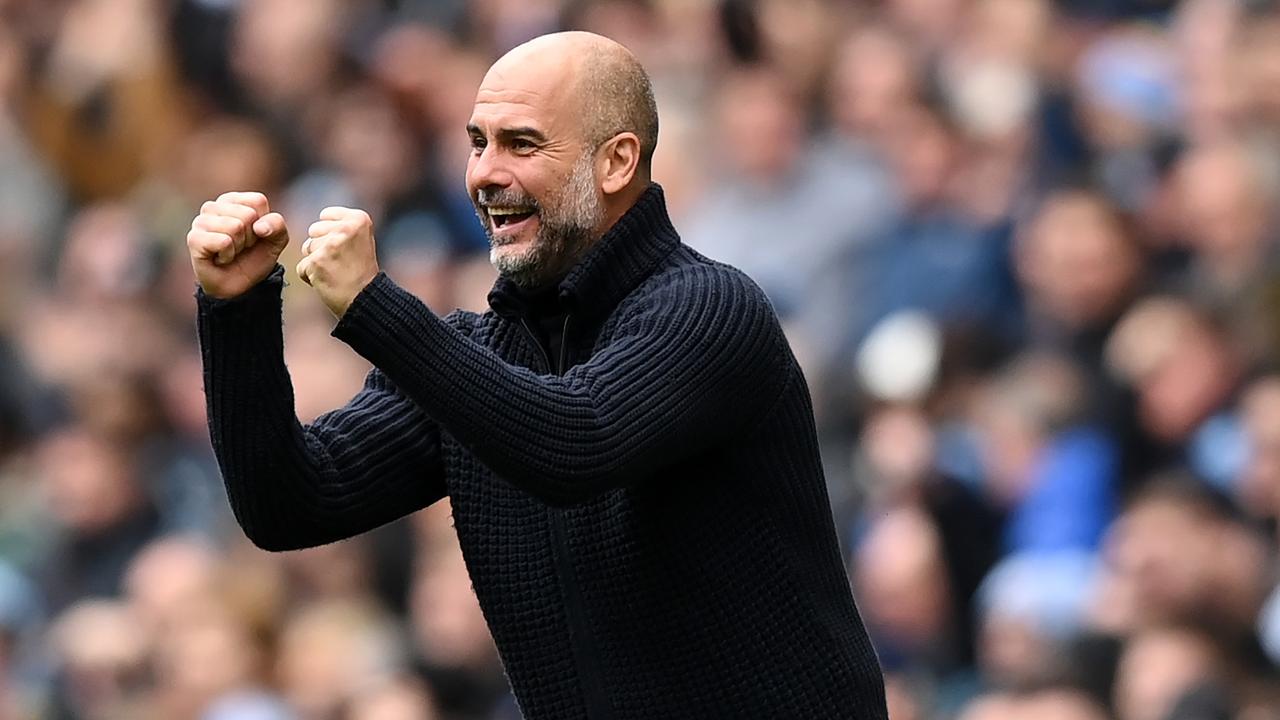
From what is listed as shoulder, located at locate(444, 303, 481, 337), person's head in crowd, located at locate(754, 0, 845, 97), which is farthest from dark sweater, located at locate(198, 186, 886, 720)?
person's head in crowd, located at locate(754, 0, 845, 97)

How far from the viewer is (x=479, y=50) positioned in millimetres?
9258

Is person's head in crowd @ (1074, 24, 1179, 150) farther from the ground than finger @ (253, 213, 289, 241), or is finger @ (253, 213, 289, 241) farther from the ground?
person's head in crowd @ (1074, 24, 1179, 150)

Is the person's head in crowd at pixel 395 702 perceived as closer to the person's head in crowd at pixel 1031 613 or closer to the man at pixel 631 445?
the person's head in crowd at pixel 1031 613

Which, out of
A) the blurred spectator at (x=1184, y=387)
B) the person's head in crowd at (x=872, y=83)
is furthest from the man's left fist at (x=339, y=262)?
the person's head in crowd at (x=872, y=83)

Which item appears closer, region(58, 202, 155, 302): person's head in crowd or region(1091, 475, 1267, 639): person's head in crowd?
region(1091, 475, 1267, 639): person's head in crowd

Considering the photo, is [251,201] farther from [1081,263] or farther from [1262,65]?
[1262,65]

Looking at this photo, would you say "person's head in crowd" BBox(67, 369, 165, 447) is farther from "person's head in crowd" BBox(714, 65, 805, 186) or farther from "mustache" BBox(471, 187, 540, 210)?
"mustache" BBox(471, 187, 540, 210)

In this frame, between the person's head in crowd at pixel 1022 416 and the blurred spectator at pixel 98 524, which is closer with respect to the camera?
the person's head in crowd at pixel 1022 416

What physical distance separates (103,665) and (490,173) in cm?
501

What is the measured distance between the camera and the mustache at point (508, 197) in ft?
11.6

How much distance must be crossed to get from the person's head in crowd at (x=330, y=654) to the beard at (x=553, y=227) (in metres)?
4.11

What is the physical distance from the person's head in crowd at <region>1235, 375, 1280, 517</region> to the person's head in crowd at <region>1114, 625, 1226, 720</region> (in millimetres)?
365

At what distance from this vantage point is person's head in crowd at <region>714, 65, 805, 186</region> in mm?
7836

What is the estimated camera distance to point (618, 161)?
11.9 feet
